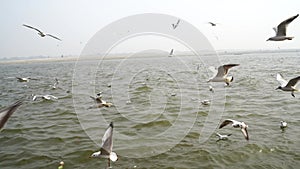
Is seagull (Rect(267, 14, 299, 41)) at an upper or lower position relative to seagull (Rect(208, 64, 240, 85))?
upper

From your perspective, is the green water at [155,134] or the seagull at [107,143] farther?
the green water at [155,134]

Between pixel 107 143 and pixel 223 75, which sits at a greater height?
pixel 223 75

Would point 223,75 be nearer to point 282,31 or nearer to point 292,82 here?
point 292,82

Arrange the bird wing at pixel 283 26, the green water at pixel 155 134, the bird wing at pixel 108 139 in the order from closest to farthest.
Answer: the bird wing at pixel 108 139 < the green water at pixel 155 134 < the bird wing at pixel 283 26

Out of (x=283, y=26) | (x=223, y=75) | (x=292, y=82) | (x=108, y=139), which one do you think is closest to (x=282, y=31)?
(x=283, y=26)

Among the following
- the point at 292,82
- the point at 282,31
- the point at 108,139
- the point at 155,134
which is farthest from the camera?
the point at 155,134

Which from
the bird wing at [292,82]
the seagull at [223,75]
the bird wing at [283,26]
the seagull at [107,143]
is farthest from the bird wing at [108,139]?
the bird wing at [283,26]

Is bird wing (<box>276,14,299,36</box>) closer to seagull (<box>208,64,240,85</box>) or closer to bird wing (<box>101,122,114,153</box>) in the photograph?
seagull (<box>208,64,240,85</box>)

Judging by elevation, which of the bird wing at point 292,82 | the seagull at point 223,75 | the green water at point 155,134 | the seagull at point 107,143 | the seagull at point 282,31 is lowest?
the green water at point 155,134

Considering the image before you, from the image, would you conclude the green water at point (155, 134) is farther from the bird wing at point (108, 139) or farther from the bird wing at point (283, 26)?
the bird wing at point (283, 26)

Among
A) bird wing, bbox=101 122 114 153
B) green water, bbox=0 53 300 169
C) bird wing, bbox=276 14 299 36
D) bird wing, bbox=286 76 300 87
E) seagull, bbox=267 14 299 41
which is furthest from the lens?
seagull, bbox=267 14 299 41

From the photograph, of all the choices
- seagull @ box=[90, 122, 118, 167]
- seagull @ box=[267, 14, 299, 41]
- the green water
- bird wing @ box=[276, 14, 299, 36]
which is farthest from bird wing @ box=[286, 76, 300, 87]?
seagull @ box=[90, 122, 118, 167]

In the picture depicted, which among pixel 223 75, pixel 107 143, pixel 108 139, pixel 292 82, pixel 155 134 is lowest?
pixel 155 134

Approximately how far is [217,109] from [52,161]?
10.3 m
